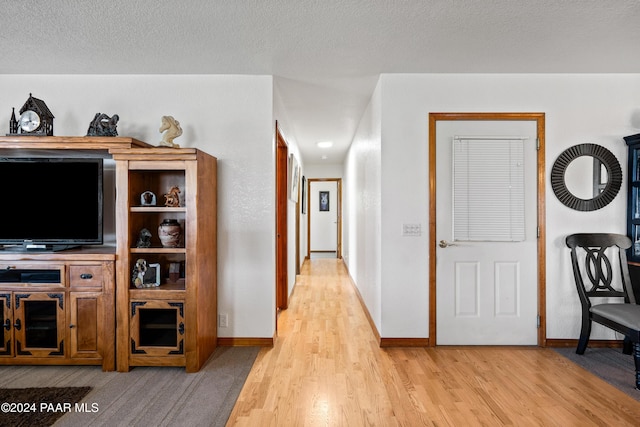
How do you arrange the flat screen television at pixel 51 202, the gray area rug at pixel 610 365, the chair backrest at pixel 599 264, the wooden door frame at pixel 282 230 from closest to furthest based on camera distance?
the gray area rug at pixel 610 365
the flat screen television at pixel 51 202
the chair backrest at pixel 599 264
the wooden door frame at pixel 282 230

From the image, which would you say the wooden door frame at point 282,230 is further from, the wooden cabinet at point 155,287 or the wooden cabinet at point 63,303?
the wooden cabinet at point 63,303

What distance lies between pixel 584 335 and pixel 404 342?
1461 mm

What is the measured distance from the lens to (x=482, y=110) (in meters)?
3.15

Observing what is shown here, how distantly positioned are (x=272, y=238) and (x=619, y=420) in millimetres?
2633

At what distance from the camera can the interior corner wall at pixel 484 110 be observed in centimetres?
313

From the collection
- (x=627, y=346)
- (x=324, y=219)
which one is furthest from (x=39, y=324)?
(x=324, y=219)

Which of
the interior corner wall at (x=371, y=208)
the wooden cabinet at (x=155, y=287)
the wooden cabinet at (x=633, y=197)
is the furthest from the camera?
the interior corner wall at (x=371, y=208)

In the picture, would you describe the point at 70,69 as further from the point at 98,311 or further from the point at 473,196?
the point at 473,196

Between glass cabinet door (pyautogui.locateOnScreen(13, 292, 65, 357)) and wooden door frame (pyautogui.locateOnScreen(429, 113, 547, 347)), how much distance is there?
297 cm

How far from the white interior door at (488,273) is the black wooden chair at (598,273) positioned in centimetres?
33

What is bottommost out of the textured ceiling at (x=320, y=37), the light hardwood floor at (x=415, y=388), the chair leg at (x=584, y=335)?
the light hardwood floor at (x=415, y=388)

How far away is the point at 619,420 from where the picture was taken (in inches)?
79.1

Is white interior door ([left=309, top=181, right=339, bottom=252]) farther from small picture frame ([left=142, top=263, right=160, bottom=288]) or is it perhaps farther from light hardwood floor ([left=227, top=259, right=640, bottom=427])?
small picture frame ([left=142, top=263, right=160, bottom=288])

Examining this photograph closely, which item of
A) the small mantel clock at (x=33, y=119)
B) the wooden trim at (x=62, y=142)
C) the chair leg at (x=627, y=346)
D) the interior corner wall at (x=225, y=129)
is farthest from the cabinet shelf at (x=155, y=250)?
the chair leg at (x=627, y=346)
